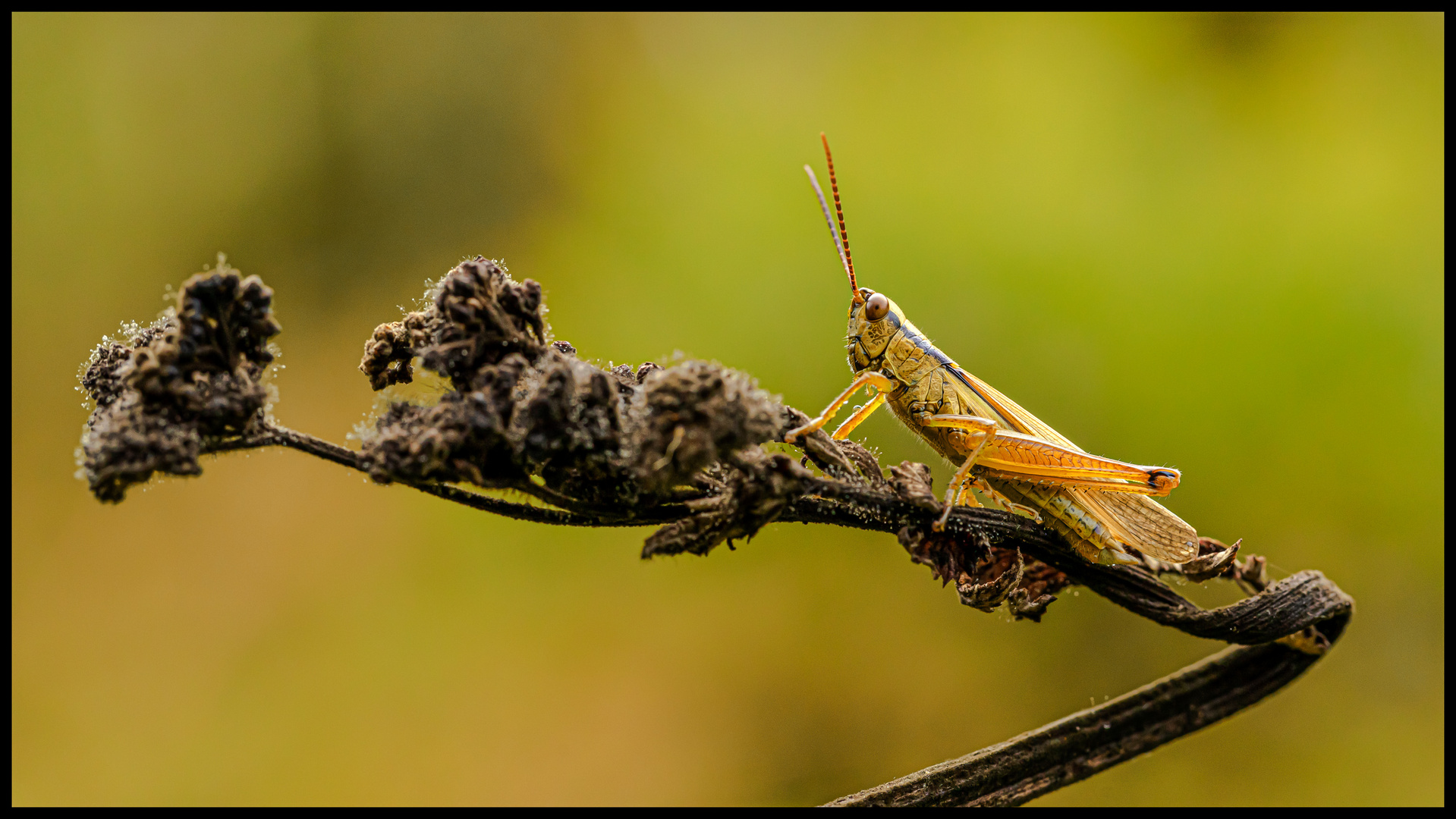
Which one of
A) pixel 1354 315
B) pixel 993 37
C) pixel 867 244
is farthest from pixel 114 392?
pixel 1354 315

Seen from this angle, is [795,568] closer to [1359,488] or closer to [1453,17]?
[1359,488]

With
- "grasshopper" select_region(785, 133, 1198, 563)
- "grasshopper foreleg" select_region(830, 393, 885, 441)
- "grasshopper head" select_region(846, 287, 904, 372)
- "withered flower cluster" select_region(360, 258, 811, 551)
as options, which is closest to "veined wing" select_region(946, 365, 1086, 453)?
"grasshopper" select_region(785, 133, 1198, 563)

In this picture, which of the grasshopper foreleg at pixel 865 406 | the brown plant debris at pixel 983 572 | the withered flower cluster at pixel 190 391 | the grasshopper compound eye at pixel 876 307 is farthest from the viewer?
the grasshopper compound eye at pixel 876 307

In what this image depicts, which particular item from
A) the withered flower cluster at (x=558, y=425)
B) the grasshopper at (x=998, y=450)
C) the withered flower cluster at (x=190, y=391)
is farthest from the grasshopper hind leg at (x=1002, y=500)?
the withered flower cluster at (x=190, y=391)

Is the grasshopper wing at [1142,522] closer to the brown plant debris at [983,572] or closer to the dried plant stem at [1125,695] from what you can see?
the dried plant stem at [1125,695]

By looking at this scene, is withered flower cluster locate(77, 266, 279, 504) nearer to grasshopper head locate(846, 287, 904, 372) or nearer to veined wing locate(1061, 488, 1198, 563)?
grasshopper head locate(846, 287, 904, 372)

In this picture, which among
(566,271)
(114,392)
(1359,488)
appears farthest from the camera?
(566,271)
